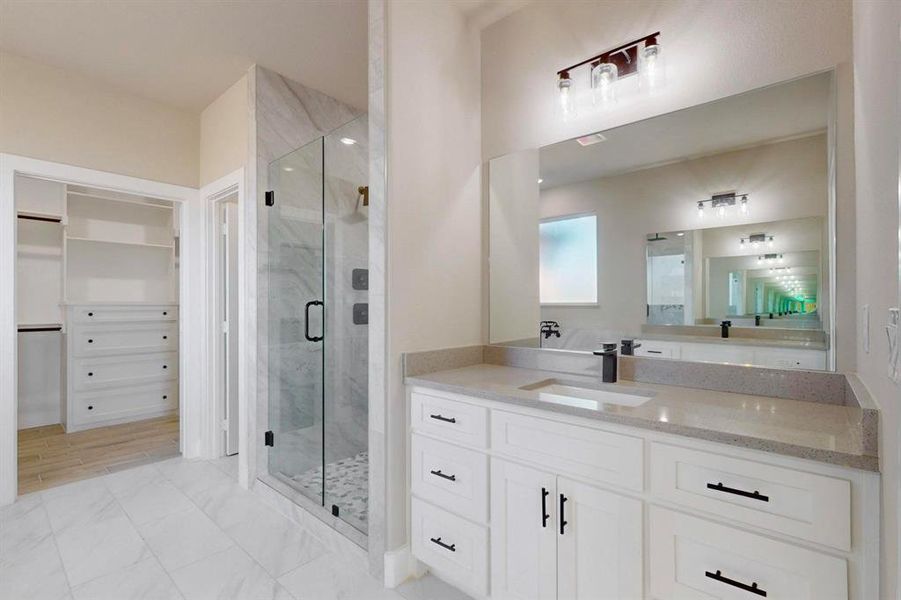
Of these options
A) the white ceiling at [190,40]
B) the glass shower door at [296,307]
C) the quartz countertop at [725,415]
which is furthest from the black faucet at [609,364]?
the white ceiling at [190,40]

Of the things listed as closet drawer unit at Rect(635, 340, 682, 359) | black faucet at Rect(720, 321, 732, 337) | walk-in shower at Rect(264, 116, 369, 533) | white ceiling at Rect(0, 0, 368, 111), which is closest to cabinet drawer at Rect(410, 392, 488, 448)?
closet drawer unit at Rect(635, 340, 682, 359)

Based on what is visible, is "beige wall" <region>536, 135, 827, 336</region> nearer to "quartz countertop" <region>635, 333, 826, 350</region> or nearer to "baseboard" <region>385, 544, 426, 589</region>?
"quartz countertop" <region>635, 333, 826, 350</region>

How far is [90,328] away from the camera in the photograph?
4.18m

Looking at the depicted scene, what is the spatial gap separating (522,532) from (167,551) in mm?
1797

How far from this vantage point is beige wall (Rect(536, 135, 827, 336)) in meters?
1.51

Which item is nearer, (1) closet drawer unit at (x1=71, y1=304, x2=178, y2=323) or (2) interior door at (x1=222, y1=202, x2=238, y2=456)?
(2) interior door at (x1=222, y1=202, x2=238, y2=456)

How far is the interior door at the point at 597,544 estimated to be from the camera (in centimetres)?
127

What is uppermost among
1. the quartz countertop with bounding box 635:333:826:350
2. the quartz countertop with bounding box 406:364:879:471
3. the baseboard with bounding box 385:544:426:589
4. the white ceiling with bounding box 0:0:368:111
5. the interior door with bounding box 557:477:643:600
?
the white ceiling with bounding box 0:0:368:111

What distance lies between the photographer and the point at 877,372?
993 millimetres

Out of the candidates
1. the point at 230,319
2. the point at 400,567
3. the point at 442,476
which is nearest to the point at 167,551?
the point at 400,567

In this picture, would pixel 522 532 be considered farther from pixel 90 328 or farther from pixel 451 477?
pixel 90 328

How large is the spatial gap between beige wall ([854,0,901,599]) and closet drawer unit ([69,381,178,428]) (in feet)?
17.8

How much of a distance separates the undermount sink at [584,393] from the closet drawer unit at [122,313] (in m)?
4.40

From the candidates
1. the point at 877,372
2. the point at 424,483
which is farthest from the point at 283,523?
the point at 877,372
